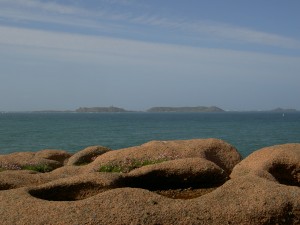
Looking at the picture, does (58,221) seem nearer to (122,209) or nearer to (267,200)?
(122,209)

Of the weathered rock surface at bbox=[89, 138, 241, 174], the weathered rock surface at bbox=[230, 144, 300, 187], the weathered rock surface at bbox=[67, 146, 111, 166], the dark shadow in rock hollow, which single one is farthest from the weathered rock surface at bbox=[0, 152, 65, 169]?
the weathered rock surface at bbox=[230, 144, 300, 187]

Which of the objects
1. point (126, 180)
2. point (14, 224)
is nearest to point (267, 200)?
point (126, 180)

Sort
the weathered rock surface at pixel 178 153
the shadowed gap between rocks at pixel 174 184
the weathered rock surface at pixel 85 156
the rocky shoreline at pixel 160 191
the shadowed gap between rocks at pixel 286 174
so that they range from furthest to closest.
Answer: the weathered rock surface at pixel 85 156 → the weathered rock surface at pixel 178 153 → the shadowed gap between rocks at pixel 286 174 → the shadowed gap between rocks at pixel 174 184 → the rocky shoreline at pixel 160 191

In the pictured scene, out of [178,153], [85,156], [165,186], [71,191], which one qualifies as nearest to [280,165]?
[178,153]

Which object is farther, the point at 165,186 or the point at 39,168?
the point at 39,168

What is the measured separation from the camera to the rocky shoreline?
13.0m

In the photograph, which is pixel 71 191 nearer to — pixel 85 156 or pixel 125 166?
pixel 125 166

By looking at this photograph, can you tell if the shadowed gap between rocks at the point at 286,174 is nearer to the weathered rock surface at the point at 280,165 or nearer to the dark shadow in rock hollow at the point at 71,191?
the weathered rock surface at the point at 280,165

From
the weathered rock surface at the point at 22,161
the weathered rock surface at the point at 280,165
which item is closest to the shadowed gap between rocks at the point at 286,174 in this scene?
the weathered rock surface at the point at 280,165

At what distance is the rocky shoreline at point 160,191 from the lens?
1297cm

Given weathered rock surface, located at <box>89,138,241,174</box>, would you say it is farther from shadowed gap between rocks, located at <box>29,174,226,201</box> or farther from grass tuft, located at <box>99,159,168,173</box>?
shadowed gap between rocks, located at <box>29,174,226,201</box>

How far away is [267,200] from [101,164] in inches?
426

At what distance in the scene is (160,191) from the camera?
61.4 ft

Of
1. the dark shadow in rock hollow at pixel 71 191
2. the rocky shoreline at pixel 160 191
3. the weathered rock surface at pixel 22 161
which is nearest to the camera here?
the rocky shoreline at pixel 160 191
